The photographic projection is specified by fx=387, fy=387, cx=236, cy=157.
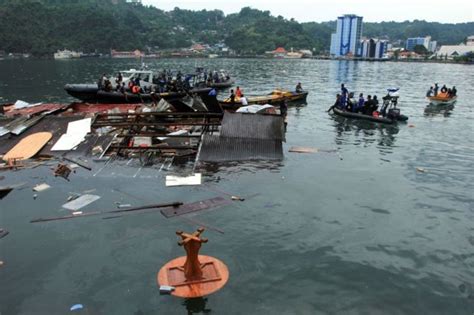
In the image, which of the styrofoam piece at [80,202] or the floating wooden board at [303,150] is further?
the floating wooden board at [303,150]

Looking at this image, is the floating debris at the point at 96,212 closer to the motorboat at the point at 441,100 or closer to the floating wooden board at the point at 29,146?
the floating wooden board at the point at 29,146

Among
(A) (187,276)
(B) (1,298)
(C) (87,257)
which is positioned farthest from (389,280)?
(B) (1,298)

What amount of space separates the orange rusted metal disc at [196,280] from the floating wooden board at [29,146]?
454 inches

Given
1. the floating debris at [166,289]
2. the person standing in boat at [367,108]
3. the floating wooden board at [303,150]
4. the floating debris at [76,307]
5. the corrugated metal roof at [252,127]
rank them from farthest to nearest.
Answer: the person standing in boat at [367,108] → the floating wooden board at [303,150] → the corrugated metal roof at [252,127] → the floating debris at [166,289] → the floating debris at [76,307]

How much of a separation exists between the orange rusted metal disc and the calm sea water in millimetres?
227

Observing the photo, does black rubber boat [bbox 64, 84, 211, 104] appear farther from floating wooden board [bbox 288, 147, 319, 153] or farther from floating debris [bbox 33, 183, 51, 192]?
floating debris [bbox 33, 183, 51, 192]

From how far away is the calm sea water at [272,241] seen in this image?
8.89 metres

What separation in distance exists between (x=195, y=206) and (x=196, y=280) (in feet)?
14.0

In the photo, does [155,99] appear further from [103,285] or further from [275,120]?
[103,285]

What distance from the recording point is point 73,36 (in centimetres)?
16562

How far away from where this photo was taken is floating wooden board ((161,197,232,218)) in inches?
504

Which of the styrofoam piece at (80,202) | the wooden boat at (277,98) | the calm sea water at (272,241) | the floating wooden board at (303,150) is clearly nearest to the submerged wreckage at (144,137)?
the calm sea water at (272,241)

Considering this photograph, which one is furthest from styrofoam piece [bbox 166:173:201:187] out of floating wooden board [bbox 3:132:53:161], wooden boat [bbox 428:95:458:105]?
wooden boat [bbox 428:95:458:105]

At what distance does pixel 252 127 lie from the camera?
19.0 m
